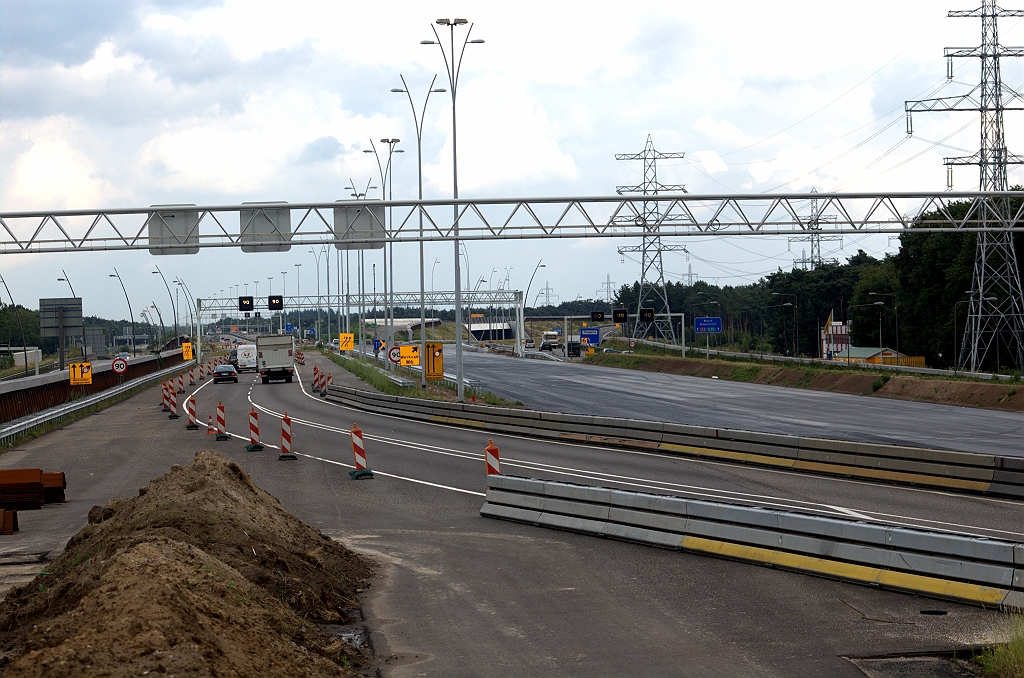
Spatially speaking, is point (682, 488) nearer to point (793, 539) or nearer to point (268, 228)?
point (793, 539)

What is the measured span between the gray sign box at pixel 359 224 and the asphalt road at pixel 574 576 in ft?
33.0

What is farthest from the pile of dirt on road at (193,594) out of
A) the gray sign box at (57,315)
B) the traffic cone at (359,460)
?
the gray sign box at (57,315)

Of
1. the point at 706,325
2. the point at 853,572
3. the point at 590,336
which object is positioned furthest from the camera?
the point at 590,336

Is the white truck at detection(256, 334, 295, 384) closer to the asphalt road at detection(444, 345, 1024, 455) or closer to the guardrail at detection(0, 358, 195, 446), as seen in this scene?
the guardrail at detection(0, 358, 195, 446)

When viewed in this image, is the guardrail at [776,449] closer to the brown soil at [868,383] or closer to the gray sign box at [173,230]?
the gray sign box at [173,230]

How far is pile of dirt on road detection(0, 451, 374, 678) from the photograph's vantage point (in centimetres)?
677

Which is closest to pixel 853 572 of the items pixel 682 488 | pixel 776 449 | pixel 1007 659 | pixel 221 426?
pixel 1007 659

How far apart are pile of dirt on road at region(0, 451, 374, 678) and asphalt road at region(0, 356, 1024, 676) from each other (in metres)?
0.80

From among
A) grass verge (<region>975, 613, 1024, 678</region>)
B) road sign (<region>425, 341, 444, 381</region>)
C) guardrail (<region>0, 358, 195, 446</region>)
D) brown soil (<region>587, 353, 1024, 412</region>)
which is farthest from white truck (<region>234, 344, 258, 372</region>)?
grass verge (<region>975, 613, 1024, 678</region>)

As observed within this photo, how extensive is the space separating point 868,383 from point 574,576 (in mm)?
45123

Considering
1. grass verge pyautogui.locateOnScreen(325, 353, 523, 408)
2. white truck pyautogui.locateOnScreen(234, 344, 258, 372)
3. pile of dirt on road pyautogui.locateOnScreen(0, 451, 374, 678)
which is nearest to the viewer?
pile of dirt on road pyautogui.locateOnScreen(0, 451, 374, 678)

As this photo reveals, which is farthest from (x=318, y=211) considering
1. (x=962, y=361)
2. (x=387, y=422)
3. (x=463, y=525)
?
(x=962, y=361)

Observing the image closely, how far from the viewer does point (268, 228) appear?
3403cm

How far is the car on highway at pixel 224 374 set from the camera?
70625 millimetres
